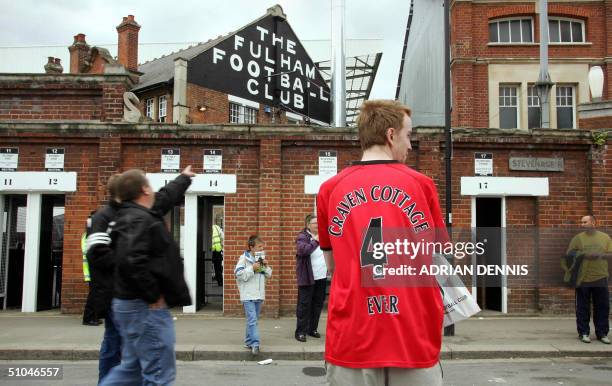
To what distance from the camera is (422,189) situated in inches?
89.1

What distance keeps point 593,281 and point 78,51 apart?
35143 millimetres

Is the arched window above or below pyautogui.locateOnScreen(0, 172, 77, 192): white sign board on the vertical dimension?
above

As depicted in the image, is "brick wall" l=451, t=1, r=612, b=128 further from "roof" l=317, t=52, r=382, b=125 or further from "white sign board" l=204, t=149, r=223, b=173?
"white sign board" l=204, t=149, r=223, b=173

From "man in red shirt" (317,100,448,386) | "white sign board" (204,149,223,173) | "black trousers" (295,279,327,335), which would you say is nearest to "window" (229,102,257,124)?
"white sign board" (204,149,223,173)

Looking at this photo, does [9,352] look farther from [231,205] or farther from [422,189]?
[422,189]

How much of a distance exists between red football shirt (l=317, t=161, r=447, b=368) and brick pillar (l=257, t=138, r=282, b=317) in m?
8.00

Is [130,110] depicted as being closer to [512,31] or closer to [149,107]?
[512,31]

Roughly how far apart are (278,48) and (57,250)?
6.88m

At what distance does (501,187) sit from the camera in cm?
1059

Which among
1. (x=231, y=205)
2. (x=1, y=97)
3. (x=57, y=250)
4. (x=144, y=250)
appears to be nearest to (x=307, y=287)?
(x=231, y=205)

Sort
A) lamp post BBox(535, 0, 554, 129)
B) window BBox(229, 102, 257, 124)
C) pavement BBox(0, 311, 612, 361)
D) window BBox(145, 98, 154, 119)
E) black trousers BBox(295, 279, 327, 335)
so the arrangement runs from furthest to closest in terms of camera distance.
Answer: window BBox(229, 102, 257, 124) → window BBox(145, 98, 154, 119) → lamp post BBox(535, 0, 554, 129) → black trousers BBox(295, 279, 327, 335) → pavement BBox(0, 311, 612, 361)

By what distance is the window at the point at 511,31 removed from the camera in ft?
77.3

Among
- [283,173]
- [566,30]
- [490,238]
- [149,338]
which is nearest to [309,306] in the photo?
[283,173]

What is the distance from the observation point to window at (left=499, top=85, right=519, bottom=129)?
23031 millimetres
